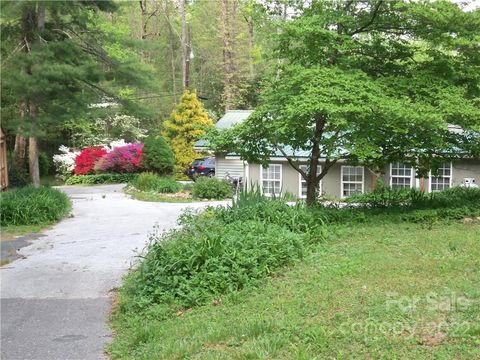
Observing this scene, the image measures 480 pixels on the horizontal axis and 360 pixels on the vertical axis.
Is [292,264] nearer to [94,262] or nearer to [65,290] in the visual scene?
[65,290]

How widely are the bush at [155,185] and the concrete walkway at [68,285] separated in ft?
27.4

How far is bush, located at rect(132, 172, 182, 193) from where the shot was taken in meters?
23.8

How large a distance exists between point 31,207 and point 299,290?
10.8 metres

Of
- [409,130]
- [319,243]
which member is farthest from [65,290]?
[409,130]

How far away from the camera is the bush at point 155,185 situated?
936 inches

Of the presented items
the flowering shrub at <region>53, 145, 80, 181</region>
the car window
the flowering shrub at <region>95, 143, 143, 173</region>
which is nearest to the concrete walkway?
the car window

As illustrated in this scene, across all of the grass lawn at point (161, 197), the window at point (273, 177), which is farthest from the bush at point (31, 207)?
the window at point (273, 177)

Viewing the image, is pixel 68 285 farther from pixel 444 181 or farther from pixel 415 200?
pixel 444 181

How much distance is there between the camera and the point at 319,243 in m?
7.79

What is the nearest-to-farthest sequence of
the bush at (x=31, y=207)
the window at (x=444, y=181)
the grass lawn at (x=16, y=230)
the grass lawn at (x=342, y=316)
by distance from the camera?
the grass lawn at (x=342, y=316), the grass lawn at (x=16, y=230), the bush at (x=31, y=207), the window at (x=444, y=181)

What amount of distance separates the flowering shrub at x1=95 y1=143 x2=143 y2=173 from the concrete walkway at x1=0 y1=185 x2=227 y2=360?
52.9ft

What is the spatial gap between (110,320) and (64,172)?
93.8 feet

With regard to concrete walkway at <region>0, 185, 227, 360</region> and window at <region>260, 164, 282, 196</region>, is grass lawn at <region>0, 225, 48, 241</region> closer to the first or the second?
concrete walkway at <region>0, 185, 227, 360</region>

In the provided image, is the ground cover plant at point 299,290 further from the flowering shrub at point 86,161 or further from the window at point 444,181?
the flowering shrub at point 86,161
